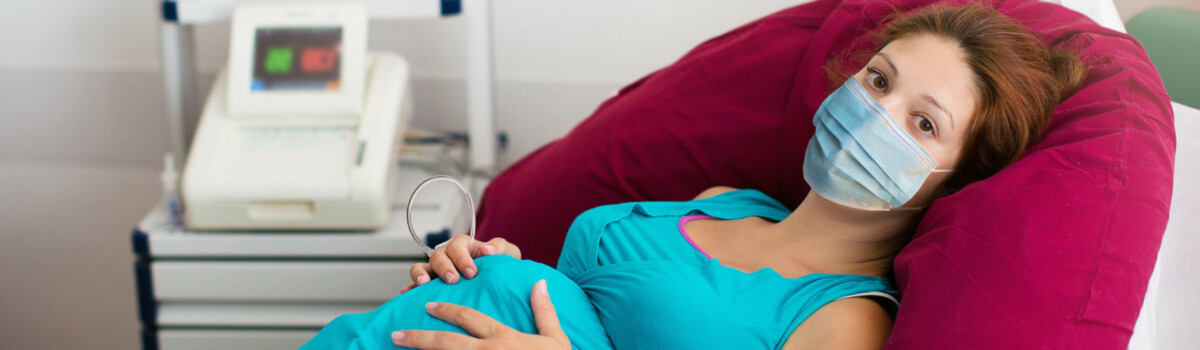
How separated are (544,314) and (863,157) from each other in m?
0.43

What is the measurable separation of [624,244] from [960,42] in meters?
0.50

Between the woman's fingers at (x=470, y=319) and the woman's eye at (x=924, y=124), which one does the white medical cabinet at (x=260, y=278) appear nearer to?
the woman's fingers at (x=470, y=319)

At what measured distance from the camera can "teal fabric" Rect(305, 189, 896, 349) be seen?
0.98 meters

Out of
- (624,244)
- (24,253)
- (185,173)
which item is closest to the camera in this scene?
(624,244)

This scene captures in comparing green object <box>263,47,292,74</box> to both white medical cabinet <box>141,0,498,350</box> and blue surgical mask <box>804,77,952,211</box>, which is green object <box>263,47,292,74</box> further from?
blue surgical mask <box>804,77,952,211</box>

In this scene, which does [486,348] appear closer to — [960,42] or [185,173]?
[960,42]

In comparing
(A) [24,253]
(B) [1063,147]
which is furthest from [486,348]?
(A) [24,253]

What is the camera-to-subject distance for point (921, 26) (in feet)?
3.58

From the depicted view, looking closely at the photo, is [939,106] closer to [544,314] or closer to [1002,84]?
[1002,84]

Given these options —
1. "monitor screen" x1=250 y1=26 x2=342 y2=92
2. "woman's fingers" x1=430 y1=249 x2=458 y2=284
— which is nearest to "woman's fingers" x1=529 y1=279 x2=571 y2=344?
"woman's fingers" x1=430 y1=249 x2=458 y2=284

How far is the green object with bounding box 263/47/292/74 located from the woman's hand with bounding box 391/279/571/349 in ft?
3.57

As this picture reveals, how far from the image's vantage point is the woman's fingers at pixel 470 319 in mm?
962

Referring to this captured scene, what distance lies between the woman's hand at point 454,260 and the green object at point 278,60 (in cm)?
93

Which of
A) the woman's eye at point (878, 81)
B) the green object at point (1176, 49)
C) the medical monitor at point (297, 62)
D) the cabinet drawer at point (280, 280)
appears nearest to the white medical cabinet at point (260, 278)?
the cabinet drawer at point (280, 280)
